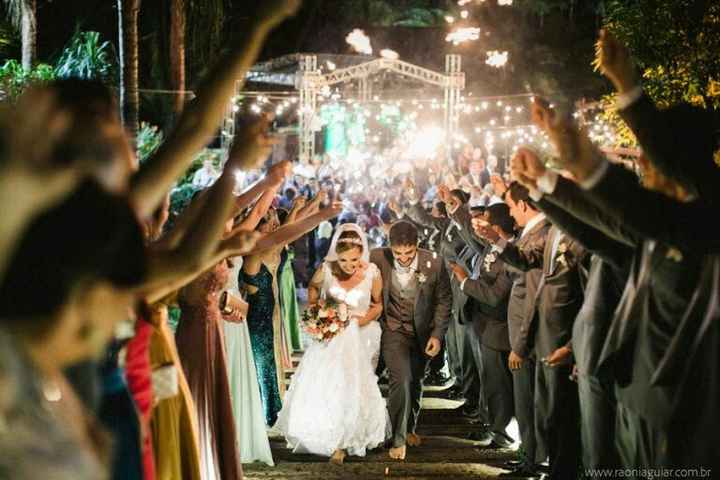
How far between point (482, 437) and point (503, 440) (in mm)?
353

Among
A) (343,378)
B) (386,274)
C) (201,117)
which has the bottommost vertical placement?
(343,378)

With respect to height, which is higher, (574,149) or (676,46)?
(676,46)

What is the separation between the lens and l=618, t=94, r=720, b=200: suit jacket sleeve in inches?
159

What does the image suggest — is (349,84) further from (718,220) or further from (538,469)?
(718,220)

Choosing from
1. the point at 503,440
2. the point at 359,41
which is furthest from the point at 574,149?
the point at 359,41

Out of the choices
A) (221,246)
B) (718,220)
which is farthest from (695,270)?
(221,246)

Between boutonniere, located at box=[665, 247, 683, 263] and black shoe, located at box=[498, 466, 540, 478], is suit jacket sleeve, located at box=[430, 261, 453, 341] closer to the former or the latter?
black shoe, located at box=[498, 466, 540, 478]

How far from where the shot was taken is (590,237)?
4973 mm

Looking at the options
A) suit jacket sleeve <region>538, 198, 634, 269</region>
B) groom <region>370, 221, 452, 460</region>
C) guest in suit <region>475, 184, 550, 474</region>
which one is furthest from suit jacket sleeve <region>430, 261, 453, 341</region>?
suit jacket sleeve <region>538, 198, 634, 269</region>

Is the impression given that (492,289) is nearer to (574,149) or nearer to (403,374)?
(403,374)

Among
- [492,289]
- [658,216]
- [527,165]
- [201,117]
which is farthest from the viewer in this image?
[492,289]

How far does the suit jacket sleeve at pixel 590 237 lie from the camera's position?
4.88 metres

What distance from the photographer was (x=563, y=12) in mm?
37375

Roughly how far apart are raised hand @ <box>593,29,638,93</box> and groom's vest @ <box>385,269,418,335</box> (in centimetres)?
471
